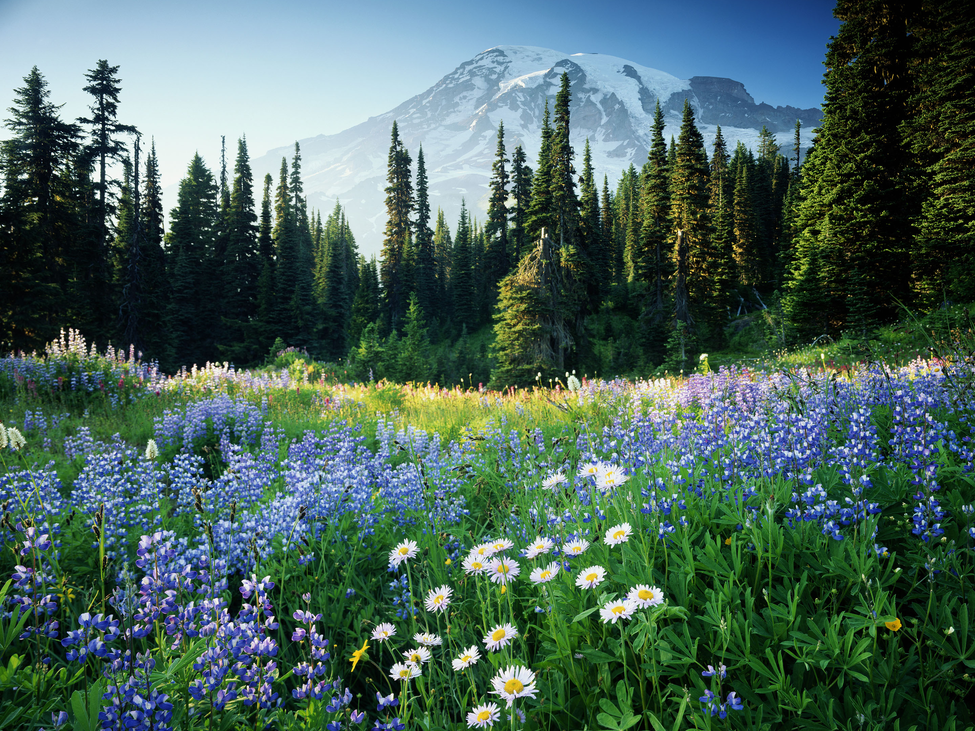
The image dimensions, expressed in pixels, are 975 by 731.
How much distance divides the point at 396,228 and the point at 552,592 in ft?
171

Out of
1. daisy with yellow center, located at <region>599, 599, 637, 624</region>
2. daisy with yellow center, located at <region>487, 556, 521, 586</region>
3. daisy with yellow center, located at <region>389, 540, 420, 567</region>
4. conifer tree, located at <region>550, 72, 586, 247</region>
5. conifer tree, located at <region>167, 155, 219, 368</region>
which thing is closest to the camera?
daisy with yellow center, located at <region>599, 599, 637, 624</region>

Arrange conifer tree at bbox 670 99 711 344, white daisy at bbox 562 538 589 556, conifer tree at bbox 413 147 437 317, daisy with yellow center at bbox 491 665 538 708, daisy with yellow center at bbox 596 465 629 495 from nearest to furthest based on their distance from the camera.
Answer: daisy with yellow center at bbox 491 665 538 708 < white daisy at bbox 562 538 589 556 < daisy with yellow center at bbox 596 465 629 495 < conifer tree at bbox 670 99 711 344 < conifer tree at bbox 413 147 437 317

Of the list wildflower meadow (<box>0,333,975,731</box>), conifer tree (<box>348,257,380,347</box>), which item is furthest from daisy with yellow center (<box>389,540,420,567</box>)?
conifer tree (<box>348,257,380,347</box>)

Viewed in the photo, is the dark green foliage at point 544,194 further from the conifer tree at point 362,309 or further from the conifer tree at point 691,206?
the conifer tree at point 362,309

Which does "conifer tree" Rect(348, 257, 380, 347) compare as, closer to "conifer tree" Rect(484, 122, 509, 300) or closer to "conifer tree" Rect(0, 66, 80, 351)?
"conifer tree" Rect(484, 122, 509, 300)

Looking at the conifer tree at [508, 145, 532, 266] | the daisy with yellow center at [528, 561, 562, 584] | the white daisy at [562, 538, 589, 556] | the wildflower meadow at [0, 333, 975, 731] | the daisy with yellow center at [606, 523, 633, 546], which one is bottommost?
the wildflower meadow at [0, 333, 975, 731]

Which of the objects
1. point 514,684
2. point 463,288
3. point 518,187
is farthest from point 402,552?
point 463,288

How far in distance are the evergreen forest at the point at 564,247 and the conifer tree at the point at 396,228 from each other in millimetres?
3200

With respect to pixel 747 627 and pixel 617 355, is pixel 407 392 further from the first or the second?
pixel 617 355

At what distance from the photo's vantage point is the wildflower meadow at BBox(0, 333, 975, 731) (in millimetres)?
1534

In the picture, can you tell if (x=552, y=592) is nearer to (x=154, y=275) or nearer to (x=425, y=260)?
(x=154, y=275)

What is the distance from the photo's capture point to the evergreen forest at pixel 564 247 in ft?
68.0

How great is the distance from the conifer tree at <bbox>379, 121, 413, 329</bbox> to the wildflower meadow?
4542cm

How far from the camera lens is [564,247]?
23.8 m
